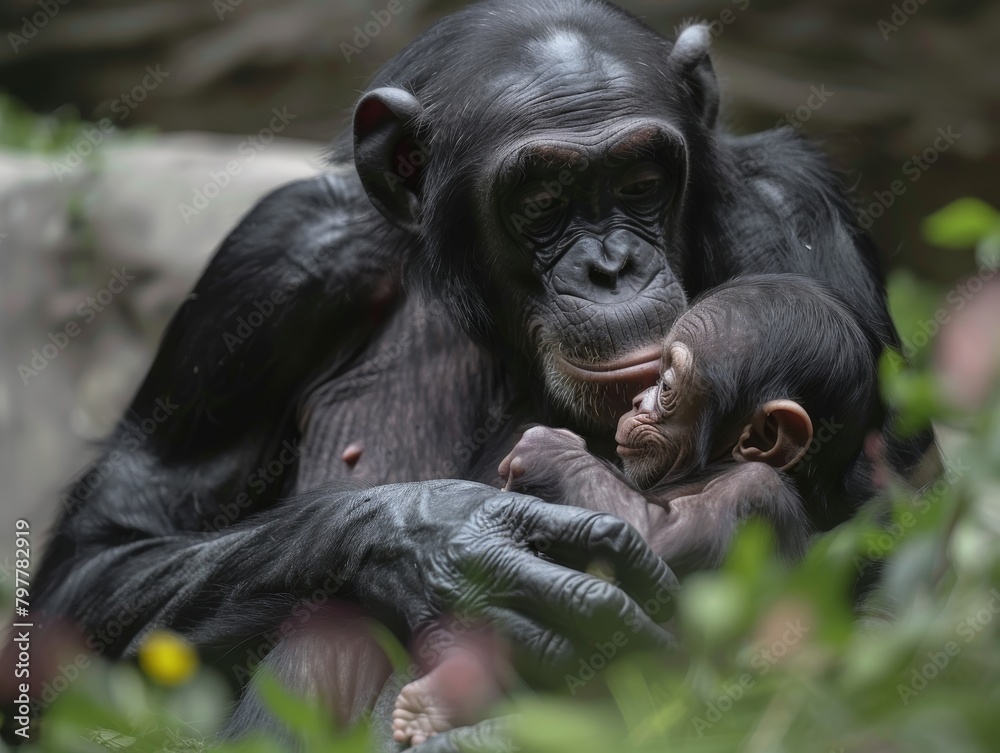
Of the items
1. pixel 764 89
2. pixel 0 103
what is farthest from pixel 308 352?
pixel 764 89

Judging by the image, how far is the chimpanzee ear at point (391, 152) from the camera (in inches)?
154

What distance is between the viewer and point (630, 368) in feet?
11.3

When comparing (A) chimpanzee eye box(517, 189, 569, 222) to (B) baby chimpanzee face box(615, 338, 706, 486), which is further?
(A) chimpanzee eye box(517, 189, 569, 222)

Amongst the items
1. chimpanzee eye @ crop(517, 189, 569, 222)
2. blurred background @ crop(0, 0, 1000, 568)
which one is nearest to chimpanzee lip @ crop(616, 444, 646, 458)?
chimpanzee eye @ crop(517, 189, 569, 222)

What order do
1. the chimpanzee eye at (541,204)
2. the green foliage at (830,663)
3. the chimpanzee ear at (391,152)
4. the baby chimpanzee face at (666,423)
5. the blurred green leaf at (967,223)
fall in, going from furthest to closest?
1. the chimpanzee ear at (391,152)
2. the chimpanzee eye at (541,204)
3. the baby chimpanzee face at (666,423)
4. the blurred green leaf at (967,223)
5. the green foliage at (830,663)

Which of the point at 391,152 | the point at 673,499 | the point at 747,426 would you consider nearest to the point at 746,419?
the point at 747,426

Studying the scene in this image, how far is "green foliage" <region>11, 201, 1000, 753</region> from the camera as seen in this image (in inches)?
58.6

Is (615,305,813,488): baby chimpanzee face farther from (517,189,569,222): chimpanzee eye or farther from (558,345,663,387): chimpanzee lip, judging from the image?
(517,189,569,222): chimpanzee eye

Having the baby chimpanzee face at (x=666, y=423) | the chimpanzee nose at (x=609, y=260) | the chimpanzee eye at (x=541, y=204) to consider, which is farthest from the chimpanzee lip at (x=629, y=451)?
the chimpanzee eye at (x=541, y=204)

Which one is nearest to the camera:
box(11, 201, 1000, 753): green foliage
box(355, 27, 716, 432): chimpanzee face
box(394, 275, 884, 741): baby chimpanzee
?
box(11, 201, 1000, 753): green foliage

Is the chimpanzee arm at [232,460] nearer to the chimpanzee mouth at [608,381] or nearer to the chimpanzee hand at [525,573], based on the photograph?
the chimpanzee hand at [525,573]

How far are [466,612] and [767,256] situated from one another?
5.36 ft

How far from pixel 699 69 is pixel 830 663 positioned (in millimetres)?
2767

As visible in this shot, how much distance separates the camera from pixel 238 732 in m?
3.30
